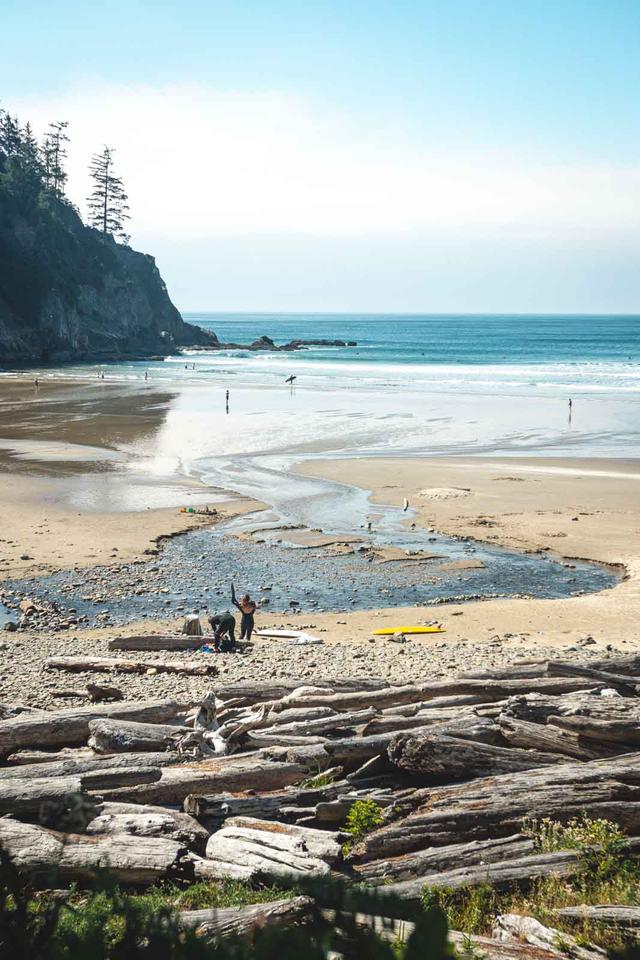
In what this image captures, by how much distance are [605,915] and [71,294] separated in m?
101

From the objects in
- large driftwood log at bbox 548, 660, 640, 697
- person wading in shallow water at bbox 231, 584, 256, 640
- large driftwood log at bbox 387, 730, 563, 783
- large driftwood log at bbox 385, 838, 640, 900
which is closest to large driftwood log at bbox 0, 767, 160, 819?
large driftwood log at bbox 387, 730, 563, 783

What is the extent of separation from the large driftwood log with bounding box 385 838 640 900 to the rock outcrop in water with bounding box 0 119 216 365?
8878 cm

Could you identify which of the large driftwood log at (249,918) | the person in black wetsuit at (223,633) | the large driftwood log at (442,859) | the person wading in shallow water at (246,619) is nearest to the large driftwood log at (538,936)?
the large driftwood log at (442,859)

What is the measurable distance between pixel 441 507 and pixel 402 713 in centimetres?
1911

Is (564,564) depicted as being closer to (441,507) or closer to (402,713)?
(441,507)

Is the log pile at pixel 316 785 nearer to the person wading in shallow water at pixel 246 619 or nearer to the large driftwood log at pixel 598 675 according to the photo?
the large driftwood log at pixel 598 675

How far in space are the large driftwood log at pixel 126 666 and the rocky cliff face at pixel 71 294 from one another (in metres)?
80.0

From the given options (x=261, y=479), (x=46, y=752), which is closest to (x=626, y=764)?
(x=46, y=752)

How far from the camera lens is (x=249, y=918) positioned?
204 inches

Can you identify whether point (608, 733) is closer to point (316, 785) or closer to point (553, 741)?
point (553, 741)

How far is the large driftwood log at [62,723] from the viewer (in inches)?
346

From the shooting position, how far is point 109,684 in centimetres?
1220

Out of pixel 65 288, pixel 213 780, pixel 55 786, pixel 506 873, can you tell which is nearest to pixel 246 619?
pixel 213 780

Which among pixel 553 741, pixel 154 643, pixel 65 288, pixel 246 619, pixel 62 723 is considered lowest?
pixel 154 643
